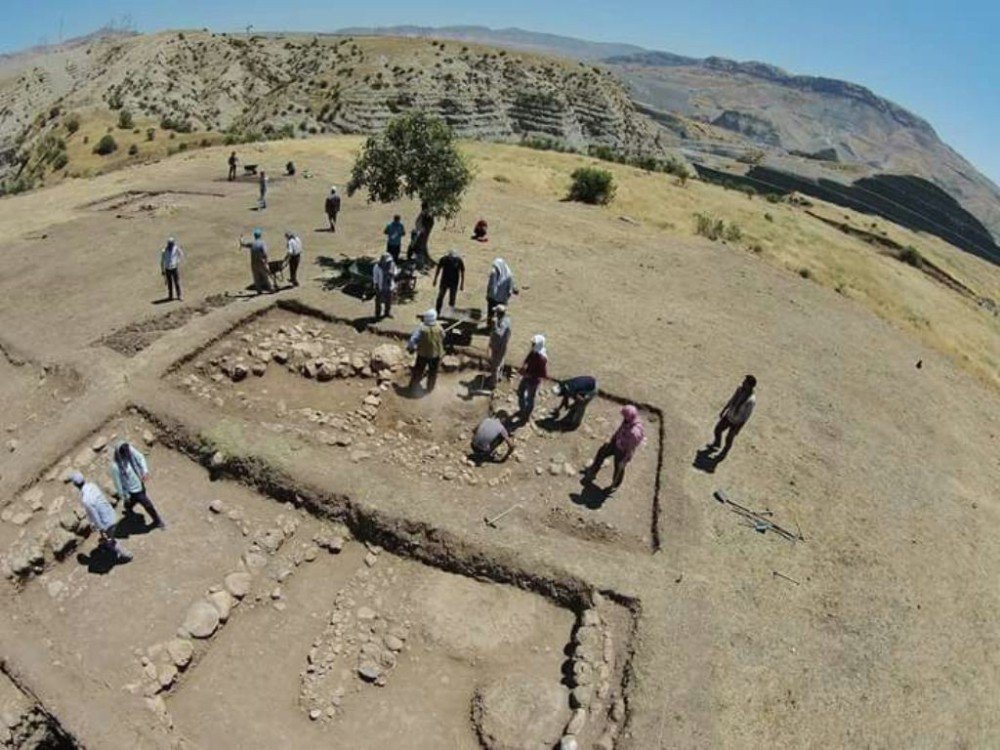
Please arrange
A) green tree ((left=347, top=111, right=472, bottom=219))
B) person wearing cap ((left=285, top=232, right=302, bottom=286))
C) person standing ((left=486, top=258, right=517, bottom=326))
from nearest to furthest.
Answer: person standing ((left=486, top=258, right=517, bottom=326)) < person wearing cap ((left=285, top=232, right=302, bottom=286)) < green tree ((left=347, top=111, right=472, bottom=219))

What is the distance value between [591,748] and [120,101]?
296ft

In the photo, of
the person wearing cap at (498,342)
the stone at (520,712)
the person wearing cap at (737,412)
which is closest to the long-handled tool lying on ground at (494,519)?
the stone at (520,712)

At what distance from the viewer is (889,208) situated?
116 m

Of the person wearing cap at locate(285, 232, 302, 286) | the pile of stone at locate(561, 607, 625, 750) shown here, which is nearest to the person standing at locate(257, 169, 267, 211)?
the person wearing cap at locate(285, 232, 302, 286)

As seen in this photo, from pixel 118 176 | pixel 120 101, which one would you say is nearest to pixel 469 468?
pixel 118 176

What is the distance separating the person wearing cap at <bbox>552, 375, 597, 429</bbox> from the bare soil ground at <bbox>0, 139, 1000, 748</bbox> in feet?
1.49

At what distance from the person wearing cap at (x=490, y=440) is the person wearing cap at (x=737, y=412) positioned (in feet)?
14.6

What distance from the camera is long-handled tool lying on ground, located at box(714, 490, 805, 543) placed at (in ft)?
42.9

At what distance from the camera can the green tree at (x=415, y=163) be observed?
2053 cm

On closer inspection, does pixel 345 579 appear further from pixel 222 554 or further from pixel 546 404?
pixel 546 404

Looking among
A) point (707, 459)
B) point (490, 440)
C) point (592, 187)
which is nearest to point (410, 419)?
point (490, 440)

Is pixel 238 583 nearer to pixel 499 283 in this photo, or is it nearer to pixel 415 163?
pixel 499 283

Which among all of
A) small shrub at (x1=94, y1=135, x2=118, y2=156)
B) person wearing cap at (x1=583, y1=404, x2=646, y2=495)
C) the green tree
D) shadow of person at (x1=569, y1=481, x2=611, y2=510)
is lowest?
small shrub at (x1=94, y1=135, x2=118, y2=156)

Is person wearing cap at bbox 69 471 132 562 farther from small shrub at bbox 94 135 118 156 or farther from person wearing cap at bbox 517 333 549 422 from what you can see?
small shrub at bbox 94 135 118 156
